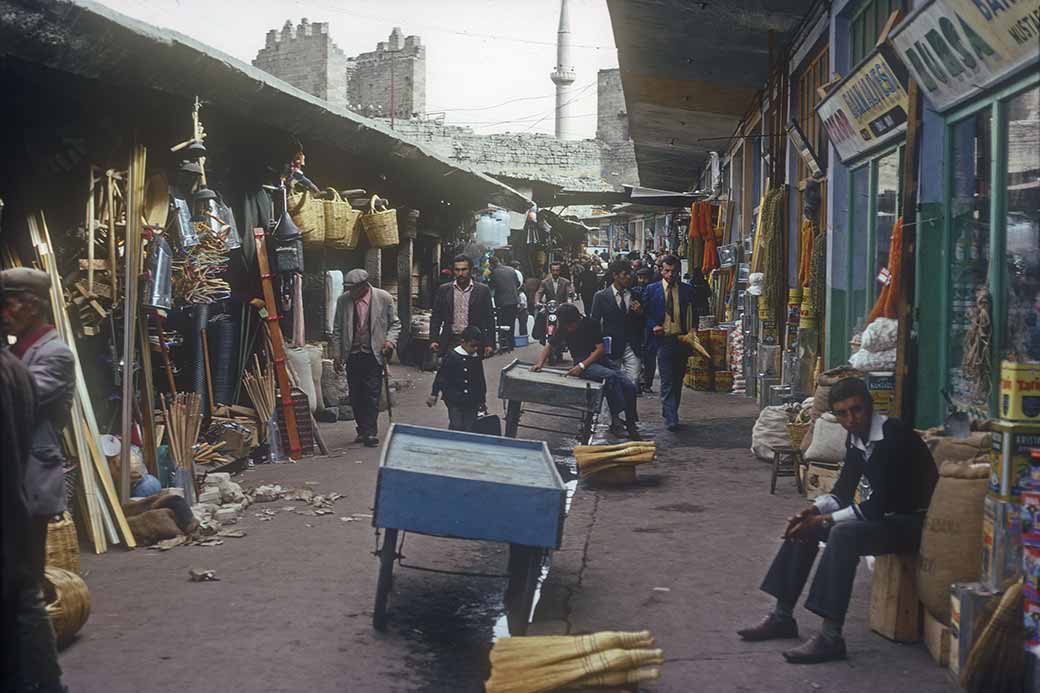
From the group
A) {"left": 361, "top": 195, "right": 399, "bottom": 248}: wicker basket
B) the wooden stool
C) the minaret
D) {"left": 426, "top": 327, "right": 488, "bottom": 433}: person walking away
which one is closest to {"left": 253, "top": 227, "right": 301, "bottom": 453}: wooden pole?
{"left": 426, "top": 327, "right": 488, "bottom": 433}: person walking away

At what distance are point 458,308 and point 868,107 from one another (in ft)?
16.2

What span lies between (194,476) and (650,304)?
6162 millimetres

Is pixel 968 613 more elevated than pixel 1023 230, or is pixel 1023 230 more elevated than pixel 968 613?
pixel 1023 230

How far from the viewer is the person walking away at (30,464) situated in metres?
3.71

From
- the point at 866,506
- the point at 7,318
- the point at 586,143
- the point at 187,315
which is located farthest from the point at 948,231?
the point at 586,143

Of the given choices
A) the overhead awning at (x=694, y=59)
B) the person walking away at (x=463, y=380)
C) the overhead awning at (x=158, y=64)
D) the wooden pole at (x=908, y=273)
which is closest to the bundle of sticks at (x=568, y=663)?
the wooden pole at (x=908, y=273)

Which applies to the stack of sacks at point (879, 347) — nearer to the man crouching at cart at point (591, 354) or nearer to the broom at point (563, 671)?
the man crouching at cart at point (591, 354)

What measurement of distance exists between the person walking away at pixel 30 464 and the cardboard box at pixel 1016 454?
3820mm

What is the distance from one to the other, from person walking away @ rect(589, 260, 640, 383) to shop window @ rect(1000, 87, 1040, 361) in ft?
20.1

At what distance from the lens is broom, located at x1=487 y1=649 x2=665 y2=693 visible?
177 inches

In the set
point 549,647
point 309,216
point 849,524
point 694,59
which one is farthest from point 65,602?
point 694,59

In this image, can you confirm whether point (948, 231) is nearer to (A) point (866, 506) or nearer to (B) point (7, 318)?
(A) point (866, 506)

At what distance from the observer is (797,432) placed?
31.5ft

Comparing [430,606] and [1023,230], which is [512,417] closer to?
[430,606]
